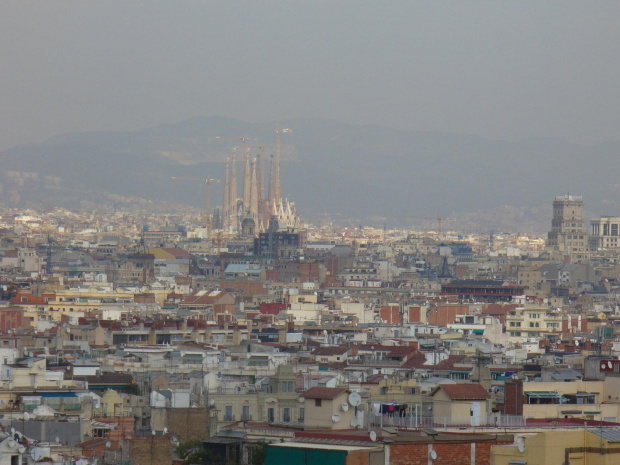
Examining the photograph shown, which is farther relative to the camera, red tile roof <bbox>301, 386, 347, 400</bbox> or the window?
the window

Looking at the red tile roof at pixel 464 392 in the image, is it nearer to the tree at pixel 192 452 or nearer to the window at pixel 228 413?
the tree at pixel 192 452

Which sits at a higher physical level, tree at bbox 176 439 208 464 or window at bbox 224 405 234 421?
tree at bbox 176 439 208 464

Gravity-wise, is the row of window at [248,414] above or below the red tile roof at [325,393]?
below

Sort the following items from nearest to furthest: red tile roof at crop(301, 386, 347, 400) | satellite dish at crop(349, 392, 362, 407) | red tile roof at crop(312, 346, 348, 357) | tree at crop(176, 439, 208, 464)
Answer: satellite dish at crop(349, 392, 362, 407) < red tile roof at crop(301, 386, 347, 400) < tree at crop(176, 439, 208, 464) < red tile roof at crop(312, 346, 348, 357)

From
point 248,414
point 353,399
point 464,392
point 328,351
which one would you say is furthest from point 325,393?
point 328,351

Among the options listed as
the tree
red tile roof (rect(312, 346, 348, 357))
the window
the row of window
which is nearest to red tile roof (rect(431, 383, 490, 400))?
the tree

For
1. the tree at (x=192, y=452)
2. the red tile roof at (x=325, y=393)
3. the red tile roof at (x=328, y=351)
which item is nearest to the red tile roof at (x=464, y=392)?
the red tile roof at (x=325, y=393)

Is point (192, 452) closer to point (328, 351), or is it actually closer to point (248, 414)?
point (248, 414)

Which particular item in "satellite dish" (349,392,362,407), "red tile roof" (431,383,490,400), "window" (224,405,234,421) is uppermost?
"satellite dish" (349,392,362,407)

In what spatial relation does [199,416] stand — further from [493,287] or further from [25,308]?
[493,287]

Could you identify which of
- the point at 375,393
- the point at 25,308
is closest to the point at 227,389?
the point at 375,393

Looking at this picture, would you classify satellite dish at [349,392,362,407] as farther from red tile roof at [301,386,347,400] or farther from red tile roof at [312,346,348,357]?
red tile roof at [312,346,348,357]
